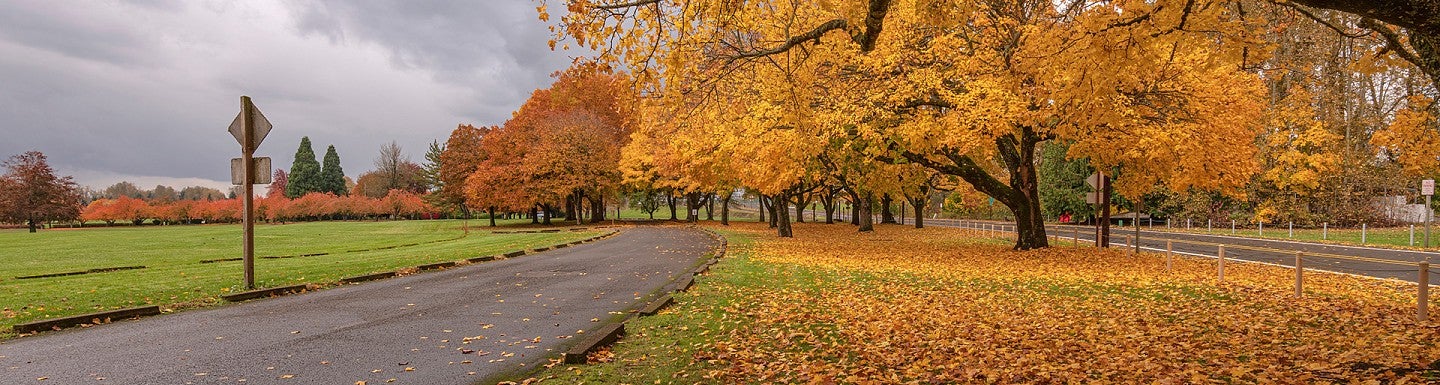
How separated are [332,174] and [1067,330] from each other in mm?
111265

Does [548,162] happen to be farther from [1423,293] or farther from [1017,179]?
[1423,293]

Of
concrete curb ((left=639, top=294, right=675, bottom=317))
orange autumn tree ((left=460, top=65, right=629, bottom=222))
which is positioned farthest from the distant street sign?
orange autumn tree ((left=460, top=65, right=629, bottom=222))

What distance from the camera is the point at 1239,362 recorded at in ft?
18.0

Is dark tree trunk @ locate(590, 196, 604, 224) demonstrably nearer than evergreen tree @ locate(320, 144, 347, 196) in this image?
Yes

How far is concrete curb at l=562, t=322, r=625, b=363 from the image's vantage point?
573cm

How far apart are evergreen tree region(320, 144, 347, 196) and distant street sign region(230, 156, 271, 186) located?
326 feet

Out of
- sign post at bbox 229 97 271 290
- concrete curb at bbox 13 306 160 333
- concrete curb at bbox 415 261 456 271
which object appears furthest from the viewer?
concrete curb at bbox 415 261 456 271

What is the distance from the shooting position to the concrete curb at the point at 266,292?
949cm

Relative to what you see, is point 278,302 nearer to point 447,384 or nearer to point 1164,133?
point 447,384

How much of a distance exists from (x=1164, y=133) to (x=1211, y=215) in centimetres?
3318

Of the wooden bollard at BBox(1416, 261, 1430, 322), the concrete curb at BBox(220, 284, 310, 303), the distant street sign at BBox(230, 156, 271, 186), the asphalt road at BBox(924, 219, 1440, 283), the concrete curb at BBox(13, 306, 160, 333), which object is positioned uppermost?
the distant street sign at BBox(230, 156, 271, 186)

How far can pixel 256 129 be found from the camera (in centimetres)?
1116

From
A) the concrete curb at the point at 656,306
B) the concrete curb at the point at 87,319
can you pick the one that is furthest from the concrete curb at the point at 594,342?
the concrete curb at the point at 87,319

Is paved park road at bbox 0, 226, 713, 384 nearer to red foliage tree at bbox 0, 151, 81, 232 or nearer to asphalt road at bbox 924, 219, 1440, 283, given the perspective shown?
asphalt road at bbox 924, 219, 1440, 283
